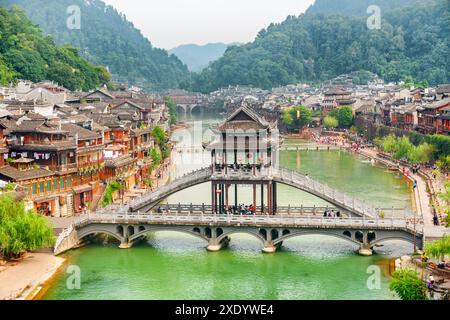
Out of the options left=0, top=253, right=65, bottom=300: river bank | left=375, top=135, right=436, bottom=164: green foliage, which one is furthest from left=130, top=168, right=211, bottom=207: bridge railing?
left=375, top=135, right=436, bottom=164: green foliage

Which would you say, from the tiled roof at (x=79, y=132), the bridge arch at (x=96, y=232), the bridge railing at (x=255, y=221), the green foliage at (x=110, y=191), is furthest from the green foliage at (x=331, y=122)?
the bridge arch at (x=96, y=232)

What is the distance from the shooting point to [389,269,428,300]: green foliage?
96.5 feet

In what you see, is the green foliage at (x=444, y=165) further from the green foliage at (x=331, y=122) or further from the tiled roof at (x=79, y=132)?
the green foliage at (x=331, y=122)

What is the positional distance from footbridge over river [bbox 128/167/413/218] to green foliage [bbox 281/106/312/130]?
3306 inches

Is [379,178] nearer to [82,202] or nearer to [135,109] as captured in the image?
[135,109]

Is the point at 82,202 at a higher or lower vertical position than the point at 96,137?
lower

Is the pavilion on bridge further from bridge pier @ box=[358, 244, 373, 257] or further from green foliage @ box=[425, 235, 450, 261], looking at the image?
green foliage @ box=[425, 235, 450, 261]

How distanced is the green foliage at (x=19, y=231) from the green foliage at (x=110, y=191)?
13011 mm

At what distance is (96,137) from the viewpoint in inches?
2170

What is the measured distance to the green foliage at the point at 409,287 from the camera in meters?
29.4

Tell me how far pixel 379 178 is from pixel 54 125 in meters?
36.9
